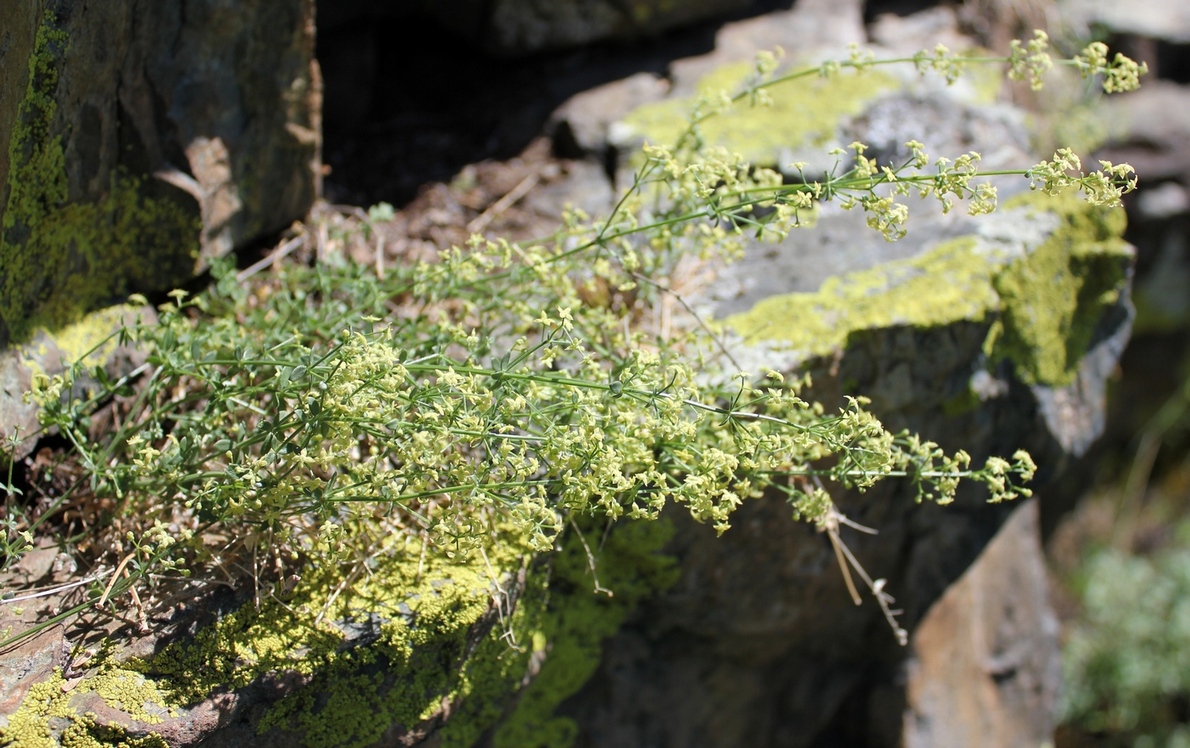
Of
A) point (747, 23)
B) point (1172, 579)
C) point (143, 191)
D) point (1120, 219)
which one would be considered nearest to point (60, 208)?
point (143, 191)

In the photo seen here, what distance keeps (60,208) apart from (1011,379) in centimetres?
308

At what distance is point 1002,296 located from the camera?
3229 mm

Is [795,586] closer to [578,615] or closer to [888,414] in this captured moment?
[888,414]

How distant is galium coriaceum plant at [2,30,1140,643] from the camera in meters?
1.98

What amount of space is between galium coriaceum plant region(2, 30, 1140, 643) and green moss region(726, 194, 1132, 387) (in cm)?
31

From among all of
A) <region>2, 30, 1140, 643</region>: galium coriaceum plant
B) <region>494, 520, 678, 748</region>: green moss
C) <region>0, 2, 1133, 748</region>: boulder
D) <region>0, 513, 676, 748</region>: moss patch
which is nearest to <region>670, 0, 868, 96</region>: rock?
<region>0, 2, 1133, 748</region>: boulder

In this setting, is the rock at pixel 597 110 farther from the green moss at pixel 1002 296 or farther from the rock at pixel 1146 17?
the rock at pixel 1146 17

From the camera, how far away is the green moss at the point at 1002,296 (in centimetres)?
302

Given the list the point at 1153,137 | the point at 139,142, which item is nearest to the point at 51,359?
the point at 139,142

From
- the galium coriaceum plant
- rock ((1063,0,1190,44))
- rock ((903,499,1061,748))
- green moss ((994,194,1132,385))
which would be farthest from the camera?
rock ((1063,0,1190,44))

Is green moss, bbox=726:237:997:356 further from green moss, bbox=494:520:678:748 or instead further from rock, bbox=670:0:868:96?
rock, bbox=670:0:868:96

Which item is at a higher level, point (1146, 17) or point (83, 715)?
point (83, 715)

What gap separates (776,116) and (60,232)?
A: 2.52 metres

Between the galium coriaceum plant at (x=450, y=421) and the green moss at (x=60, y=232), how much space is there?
231mm
